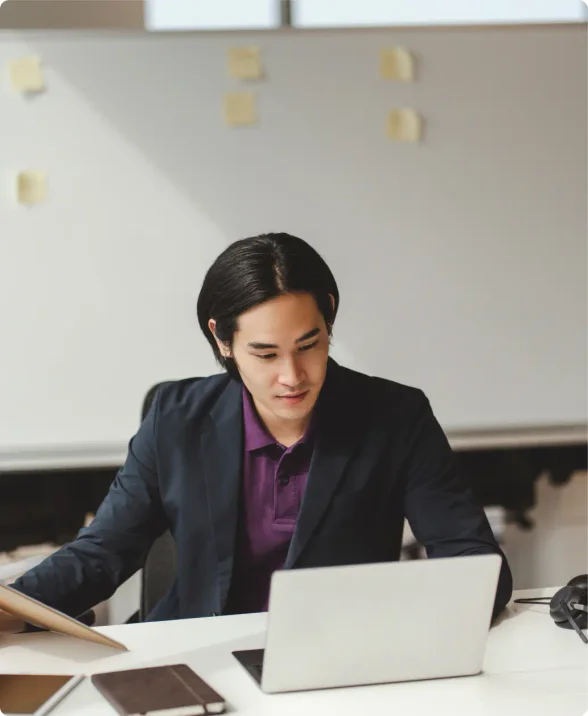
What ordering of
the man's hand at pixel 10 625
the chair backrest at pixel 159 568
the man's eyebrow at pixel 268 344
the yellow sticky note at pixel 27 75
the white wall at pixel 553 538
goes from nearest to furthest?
the man's hand at pixel 10 625 → the man's eyebrow at pixel 268 344 → the chair backrest at pixel 159 568 → the yellow sticky note at pixel 27 75 → the white wall at pixel 553 538

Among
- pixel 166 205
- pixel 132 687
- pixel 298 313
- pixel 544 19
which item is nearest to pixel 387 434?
pixel 298 313

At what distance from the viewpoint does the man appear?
1.42 meters

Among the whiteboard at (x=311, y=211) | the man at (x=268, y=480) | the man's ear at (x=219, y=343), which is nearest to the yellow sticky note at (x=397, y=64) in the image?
the whiteboard at (x=311, y=211)

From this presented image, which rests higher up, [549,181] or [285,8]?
[285,8]

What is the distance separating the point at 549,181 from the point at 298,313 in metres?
1.12

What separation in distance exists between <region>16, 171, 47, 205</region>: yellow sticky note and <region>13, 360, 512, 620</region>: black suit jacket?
2.61 ft

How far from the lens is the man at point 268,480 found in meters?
1.42

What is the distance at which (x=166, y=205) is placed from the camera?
212 centimetres

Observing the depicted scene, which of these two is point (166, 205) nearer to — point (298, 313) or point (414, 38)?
point (414, 38)

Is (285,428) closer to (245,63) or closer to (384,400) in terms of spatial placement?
(384,400)

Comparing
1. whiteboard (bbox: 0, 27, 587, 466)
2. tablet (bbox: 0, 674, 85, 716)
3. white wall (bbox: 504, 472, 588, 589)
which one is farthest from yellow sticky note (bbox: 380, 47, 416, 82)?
Answer: tablet (bbox: 0, 674, 85, 716)

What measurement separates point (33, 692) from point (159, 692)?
0.15m

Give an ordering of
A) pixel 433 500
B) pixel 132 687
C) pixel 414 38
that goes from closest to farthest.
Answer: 1. pixel 132 687
2. pixel 433 500
3. pixel 414 38

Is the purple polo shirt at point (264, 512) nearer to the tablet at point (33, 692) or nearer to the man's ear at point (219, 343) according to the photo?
the man's ear at point (219, 343)
